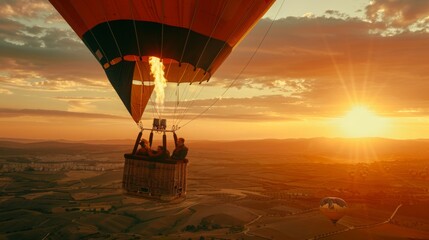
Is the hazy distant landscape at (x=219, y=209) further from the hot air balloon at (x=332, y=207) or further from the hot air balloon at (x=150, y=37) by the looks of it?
the hot air balloon at (x=150, y=37)

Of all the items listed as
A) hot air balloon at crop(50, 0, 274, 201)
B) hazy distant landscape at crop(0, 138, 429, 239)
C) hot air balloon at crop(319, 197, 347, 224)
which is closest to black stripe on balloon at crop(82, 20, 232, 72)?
hot air balloon at crop(50, 0, 274, 201)

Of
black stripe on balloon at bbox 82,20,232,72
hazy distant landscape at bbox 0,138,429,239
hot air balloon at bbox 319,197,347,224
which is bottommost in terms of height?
hazy distant landscape at bbox 0,138,429,239

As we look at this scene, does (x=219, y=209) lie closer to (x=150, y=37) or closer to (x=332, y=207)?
(x=332, y=207)

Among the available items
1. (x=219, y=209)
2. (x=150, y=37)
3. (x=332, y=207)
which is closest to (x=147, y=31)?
(x=150, y=37)

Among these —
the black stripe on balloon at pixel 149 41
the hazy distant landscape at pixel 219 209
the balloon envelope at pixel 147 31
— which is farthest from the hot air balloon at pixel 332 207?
the black stripe on balloon at pixel 149 41

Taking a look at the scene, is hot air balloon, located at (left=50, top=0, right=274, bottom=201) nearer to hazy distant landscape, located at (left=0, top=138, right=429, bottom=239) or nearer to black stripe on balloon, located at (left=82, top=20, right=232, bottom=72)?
black stripe on balloon, located at (left=82, top=20, right=232, bottom=72)

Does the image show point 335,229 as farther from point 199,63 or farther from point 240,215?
point 199,63

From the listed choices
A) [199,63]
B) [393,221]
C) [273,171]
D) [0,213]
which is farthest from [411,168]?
[199,63]
